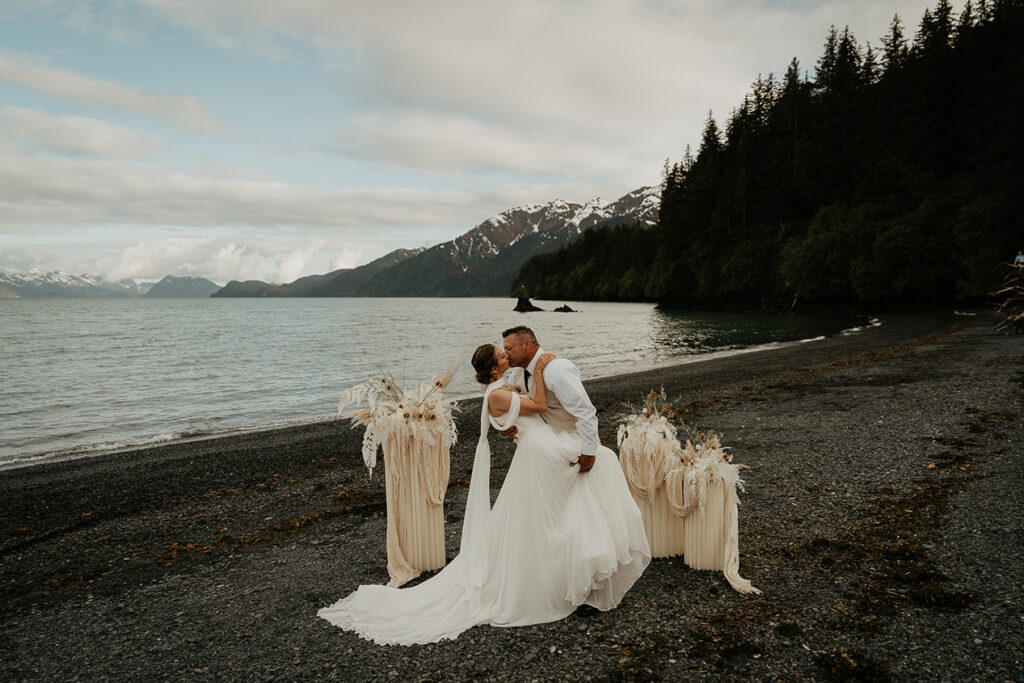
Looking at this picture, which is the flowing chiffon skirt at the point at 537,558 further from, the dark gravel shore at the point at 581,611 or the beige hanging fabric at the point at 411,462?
the beige hanging fabric at the point at 411,462

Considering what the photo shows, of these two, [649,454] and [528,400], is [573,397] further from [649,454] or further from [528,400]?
[649,454]

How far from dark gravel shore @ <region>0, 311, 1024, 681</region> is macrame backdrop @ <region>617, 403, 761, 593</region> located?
26 cm

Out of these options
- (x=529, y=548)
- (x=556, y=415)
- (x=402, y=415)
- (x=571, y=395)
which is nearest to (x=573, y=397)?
(x=571, y=395)

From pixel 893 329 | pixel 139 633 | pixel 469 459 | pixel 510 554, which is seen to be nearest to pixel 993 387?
pixel 469 459

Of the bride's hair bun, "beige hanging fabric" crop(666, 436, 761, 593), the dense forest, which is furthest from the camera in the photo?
the dense forest

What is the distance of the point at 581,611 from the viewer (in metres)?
4.92

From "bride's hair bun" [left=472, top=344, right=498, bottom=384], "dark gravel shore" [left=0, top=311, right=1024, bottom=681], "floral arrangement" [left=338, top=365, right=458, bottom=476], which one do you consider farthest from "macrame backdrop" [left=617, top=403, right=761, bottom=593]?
"floral arrangement" [left=338, top=365, right=458, bottom=476]

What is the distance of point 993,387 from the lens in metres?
13.7

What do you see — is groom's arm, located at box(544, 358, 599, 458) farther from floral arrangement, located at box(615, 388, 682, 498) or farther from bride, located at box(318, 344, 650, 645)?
floral arrangement, located at box(615, 388, 682, 498)

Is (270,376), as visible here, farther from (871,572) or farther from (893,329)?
(893,329)

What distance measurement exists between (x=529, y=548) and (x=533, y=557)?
0.09m

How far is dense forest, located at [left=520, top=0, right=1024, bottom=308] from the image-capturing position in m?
41.5

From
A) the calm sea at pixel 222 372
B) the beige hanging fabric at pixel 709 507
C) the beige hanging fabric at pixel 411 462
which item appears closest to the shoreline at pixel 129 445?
the calm sea at pixel 222 372

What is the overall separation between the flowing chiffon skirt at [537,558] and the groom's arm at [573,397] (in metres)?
0.17
